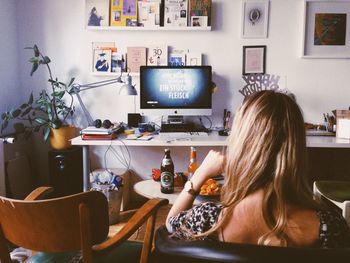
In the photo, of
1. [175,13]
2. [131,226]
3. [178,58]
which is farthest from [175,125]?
[131,226]

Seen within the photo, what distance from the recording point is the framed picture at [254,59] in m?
3.36

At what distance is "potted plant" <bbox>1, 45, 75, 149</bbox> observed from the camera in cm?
318

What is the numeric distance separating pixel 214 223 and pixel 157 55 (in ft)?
8.51

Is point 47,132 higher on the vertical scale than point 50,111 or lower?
lower

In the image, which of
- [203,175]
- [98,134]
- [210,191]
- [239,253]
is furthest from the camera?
[98,134]

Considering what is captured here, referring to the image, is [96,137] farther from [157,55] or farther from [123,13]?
[123,13]

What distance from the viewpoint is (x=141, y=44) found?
3408mm

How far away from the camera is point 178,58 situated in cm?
338

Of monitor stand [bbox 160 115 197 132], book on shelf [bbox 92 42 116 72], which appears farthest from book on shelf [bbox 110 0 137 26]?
monitor stand [bbox 160 115 197 132]

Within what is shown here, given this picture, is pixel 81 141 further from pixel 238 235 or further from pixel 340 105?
pixel 340 105

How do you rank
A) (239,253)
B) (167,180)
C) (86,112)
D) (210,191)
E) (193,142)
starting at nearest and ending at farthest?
(239,253) < (210,191) < (167,180) < (193,142) < (86,112)

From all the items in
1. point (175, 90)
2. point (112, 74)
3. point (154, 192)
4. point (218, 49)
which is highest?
point (218, 49)

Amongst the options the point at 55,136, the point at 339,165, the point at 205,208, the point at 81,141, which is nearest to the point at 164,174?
the point at 205,208

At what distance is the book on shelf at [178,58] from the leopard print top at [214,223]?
243cm
